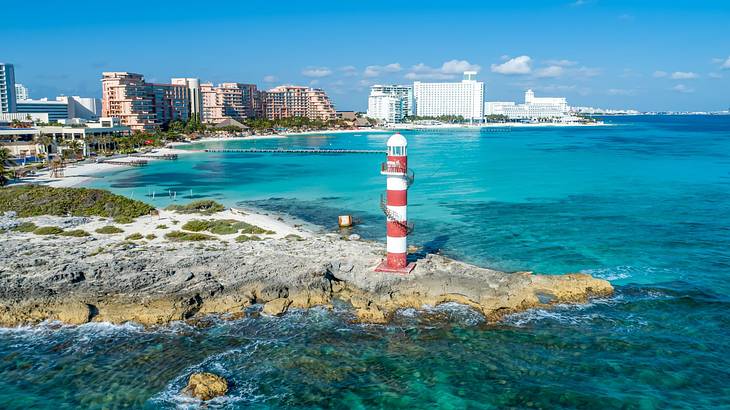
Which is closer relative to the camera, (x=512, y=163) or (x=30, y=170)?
(x=30, y=170)

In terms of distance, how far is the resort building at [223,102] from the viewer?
179 metres

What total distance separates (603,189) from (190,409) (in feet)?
157

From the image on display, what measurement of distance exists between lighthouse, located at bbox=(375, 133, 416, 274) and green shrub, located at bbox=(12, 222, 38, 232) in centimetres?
2197

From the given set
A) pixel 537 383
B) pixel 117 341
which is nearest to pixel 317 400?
pixel 537 383

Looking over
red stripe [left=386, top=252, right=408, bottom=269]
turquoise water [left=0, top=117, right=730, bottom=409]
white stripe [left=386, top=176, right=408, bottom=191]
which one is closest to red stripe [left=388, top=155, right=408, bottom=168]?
white stripe [left=386, top=176, right=408, bottom=191]

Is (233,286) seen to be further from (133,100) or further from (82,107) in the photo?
(82,107)

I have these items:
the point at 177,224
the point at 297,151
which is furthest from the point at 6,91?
the point at 177,224

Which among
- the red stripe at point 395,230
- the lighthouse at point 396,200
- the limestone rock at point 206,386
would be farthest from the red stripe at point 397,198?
the limestone rock at point 206,386

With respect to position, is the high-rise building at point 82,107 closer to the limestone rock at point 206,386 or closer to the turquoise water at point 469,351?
the turquoise water at point 469,351

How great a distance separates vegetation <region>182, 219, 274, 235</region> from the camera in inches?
1268

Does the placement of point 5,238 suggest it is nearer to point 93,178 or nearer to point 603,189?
point 93,178

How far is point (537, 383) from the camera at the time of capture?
50.3 ft

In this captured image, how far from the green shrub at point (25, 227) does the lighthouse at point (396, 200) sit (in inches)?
865

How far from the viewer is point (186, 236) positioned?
30.3 metres
